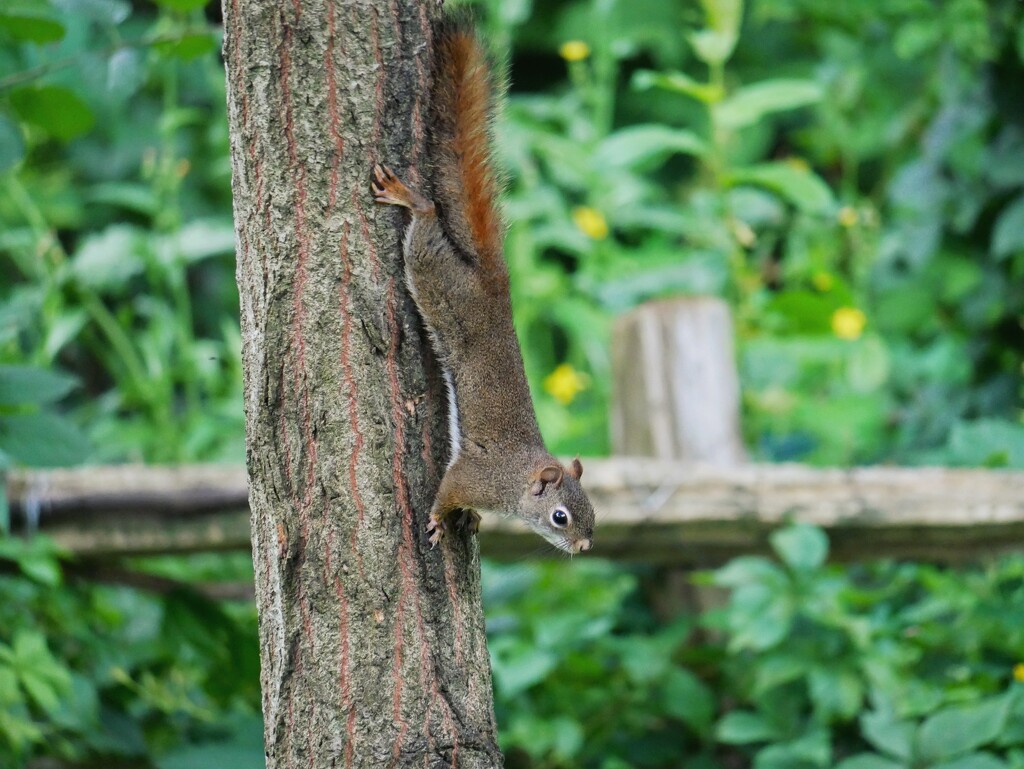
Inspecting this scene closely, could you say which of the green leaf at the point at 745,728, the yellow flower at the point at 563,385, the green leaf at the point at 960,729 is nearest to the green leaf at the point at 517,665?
the green leaf at the point at 745,728

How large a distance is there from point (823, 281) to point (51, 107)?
2628 millimetres

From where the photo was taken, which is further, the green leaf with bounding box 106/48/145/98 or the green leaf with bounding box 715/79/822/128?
the green leaf with bounding box 715/79/822/128

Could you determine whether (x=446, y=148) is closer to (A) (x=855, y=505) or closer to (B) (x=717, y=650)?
(A) (x=855, y=505)

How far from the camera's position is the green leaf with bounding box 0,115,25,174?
199 cm

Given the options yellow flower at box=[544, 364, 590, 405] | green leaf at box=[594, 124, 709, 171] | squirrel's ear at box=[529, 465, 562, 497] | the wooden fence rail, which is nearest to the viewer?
squirrel's ear at box=[529, 465, 562, 497]

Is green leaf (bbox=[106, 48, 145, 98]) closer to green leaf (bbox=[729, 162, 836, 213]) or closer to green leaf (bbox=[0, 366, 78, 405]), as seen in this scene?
green leaf (bbox=[0, 366, 78, 405])

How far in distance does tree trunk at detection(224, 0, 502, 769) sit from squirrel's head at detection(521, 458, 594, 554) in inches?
16.9

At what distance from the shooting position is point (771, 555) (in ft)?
9.68

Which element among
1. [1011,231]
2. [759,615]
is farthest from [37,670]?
[1011,231]

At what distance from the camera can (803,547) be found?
248cm

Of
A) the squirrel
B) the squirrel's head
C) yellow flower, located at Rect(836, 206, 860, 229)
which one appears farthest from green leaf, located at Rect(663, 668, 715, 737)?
yellow flower, located at Rect(836, 206, 860, 229)

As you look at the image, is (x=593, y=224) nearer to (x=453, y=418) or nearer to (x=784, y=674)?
(x=784, y=674)

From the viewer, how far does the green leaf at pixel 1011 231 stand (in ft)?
10.5

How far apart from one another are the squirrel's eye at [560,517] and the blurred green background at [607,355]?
2.05 ft
